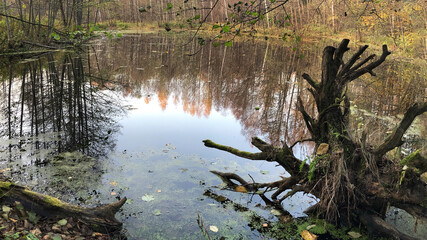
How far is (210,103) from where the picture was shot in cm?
909

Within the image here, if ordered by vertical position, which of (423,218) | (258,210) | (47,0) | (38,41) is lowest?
(258,210)

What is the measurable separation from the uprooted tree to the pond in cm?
43

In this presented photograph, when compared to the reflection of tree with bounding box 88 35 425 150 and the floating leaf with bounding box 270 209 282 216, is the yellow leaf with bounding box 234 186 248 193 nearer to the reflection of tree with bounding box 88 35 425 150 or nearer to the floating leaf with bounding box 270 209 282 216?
the floating leaf with bounding box 270 209 282 216

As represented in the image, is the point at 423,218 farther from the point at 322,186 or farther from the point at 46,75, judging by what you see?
the point at 46,75

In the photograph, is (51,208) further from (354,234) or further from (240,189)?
(354,234)

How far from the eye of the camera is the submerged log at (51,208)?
2.85 meters

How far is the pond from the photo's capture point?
391cm

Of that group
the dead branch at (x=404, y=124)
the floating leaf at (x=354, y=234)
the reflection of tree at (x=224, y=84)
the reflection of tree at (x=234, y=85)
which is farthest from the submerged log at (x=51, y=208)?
the reflection of tree at (x=234, y=85)

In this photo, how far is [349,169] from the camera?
11.9 ft

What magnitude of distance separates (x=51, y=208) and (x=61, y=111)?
481cm

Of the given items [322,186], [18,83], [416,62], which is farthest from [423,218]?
[416,62]

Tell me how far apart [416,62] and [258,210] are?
709 inches

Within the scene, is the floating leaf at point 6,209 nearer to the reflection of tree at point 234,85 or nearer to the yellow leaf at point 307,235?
the yellow leaf at point 307,235

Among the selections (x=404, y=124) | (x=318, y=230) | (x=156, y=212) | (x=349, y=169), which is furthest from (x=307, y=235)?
(x=156, y=212)
